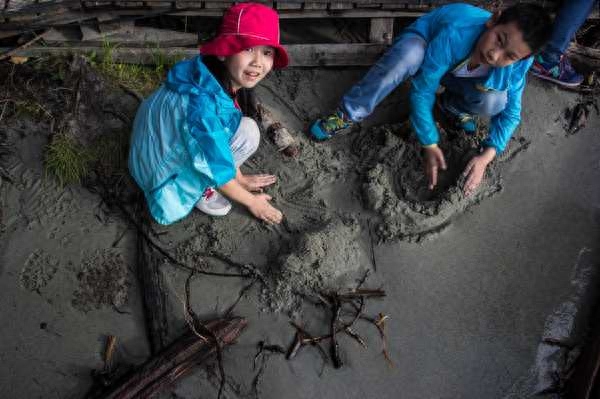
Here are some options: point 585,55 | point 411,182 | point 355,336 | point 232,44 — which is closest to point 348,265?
point 355,336

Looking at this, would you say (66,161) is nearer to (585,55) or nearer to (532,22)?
(532,22)

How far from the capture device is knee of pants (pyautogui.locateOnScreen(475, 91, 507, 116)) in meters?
2.92

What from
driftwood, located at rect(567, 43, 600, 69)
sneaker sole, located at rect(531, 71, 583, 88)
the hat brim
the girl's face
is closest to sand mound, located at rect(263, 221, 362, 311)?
the girl's face

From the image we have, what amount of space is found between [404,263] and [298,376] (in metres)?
0.89

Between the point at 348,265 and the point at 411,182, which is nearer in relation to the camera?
the point at 348,265

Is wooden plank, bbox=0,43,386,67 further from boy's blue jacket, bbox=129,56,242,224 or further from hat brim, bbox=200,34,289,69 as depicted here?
hat brim, bbox=200,34,289,69

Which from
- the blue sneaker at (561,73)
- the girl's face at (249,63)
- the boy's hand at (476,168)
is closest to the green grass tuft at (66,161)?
the girl's face at (249,63)

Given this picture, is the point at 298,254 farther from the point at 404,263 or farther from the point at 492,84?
the point at 492,84

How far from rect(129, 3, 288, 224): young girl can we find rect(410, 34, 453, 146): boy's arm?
837 millimetres

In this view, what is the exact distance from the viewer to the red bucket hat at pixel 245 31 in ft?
7.33

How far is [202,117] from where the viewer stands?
7.67 ft

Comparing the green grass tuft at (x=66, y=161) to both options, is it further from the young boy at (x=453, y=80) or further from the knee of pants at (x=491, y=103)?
Answer: the knee of pants at (x=491, y=103)

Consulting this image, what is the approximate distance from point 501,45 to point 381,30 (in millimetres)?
1237

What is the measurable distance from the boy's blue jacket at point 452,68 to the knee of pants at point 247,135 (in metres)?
0.95
